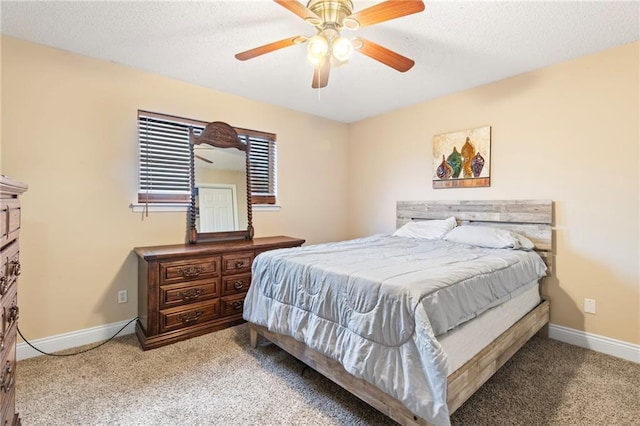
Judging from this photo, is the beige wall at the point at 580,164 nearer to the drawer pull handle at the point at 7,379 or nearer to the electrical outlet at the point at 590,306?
the electrical outlet at the point at 590,306

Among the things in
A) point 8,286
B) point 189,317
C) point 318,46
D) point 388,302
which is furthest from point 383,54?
point 189,317

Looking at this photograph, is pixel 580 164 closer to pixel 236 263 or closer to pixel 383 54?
pixel 383 54

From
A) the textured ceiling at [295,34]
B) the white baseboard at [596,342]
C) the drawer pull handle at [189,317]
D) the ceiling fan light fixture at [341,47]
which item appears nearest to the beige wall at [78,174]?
the textured ceiling at [295,34]

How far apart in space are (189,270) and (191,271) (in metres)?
0.02

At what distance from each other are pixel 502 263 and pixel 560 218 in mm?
1076

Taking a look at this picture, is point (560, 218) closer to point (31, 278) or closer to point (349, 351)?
point (349, 351)

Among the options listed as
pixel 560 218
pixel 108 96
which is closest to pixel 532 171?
pixel 560 218

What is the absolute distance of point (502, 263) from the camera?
2.07 meters

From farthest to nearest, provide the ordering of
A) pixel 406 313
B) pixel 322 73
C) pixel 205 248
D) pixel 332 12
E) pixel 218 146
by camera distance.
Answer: pixel 218 146, pixel 205 248, pixel 322 73, pixel 332 12, pixel 406 313

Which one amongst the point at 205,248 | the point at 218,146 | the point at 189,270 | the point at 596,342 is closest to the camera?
the point at 596,342

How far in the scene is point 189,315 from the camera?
2.65 meters

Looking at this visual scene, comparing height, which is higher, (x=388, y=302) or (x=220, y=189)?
(x=220, y=189)

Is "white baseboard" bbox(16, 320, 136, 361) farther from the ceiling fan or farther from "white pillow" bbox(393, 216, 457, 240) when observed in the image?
"white pillow" bbox(393, 216, 457, 240)

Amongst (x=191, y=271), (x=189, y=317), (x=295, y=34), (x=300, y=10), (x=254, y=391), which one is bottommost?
(x=254, y=391)
